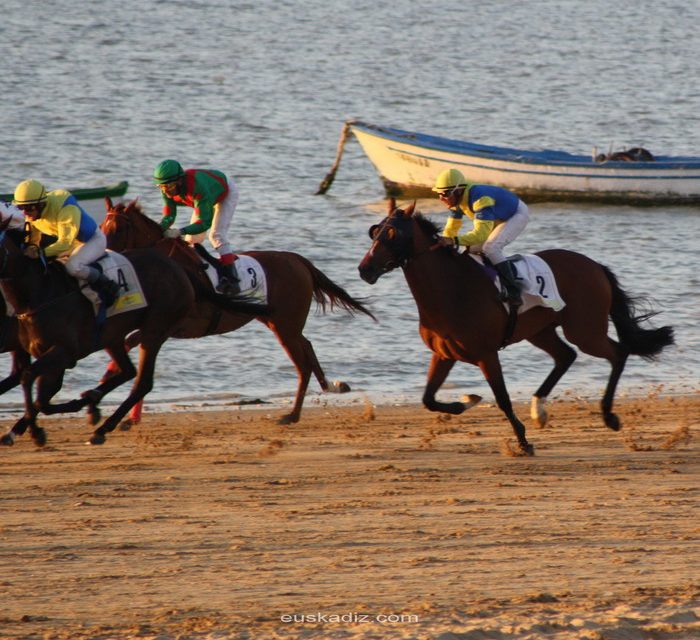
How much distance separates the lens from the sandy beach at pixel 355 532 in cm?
617

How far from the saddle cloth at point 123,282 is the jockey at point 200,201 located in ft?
2.62

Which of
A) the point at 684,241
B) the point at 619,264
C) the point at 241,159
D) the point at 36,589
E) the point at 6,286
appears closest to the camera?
the point at 36,589

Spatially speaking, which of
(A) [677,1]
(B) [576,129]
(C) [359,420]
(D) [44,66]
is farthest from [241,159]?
(A) [677,1]

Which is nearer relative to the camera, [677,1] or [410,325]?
[410,325]

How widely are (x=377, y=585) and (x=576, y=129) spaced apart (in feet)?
101

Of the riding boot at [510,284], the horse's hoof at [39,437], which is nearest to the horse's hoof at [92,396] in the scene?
the horse's hoof at [39,437]

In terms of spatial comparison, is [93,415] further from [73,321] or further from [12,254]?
[12,254]

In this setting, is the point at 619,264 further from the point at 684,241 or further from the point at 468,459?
the point at 468,459

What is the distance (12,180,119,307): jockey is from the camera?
943cm

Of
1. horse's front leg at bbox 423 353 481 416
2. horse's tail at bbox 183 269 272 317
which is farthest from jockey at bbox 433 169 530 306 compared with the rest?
horse's tail at bbox 183 269 272 317

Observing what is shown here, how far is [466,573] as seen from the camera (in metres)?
6.88

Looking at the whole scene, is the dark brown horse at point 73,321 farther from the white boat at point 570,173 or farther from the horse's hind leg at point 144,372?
the white boat at point 570,173

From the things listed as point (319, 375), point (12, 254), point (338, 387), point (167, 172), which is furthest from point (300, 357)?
point (12, 254)

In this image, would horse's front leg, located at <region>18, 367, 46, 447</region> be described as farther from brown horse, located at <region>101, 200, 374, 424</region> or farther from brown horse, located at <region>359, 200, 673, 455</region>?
brown horse, located at <region>359, 200, 673, 455</region>
